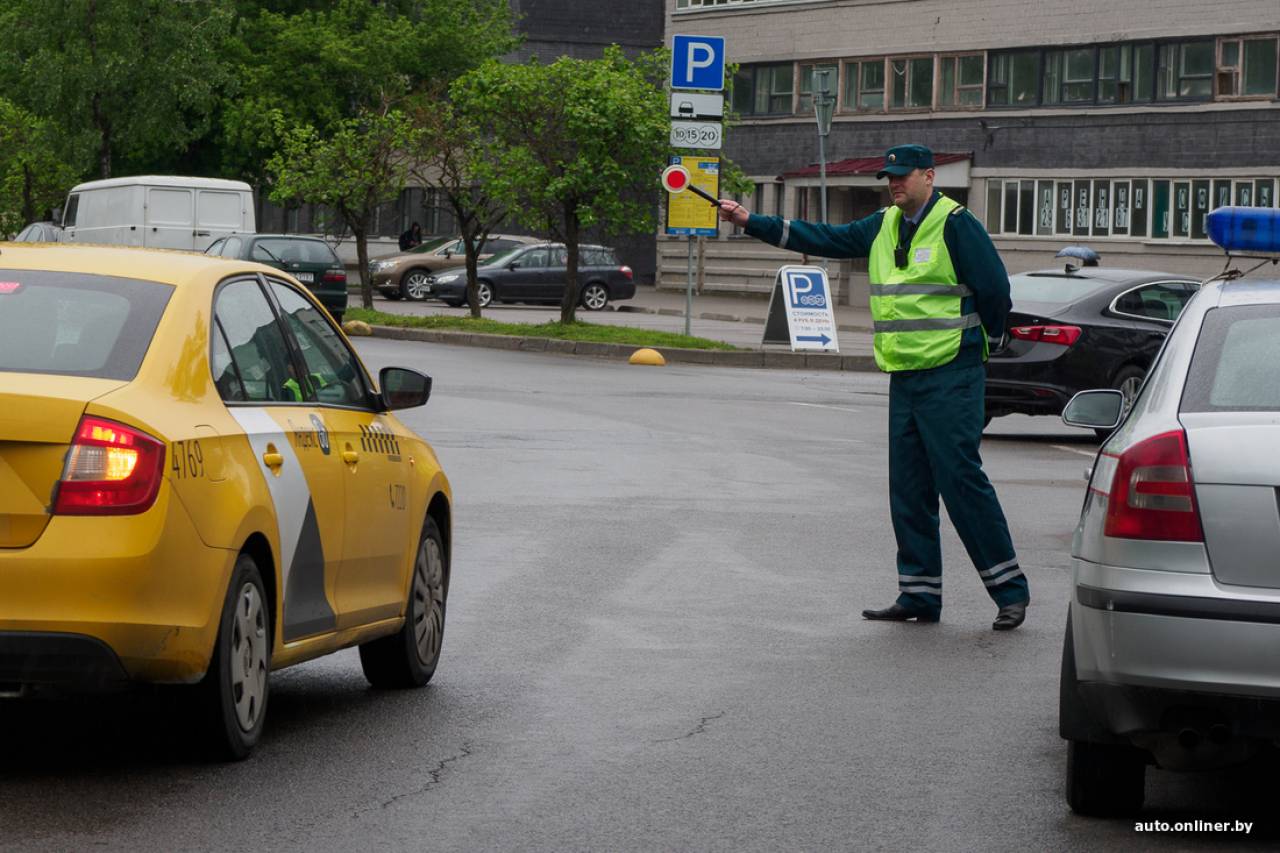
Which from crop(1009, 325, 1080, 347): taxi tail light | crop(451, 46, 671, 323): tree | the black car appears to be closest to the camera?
the black car

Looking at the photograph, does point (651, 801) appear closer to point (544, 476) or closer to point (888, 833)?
point (888, 833)

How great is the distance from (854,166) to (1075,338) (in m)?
39.3

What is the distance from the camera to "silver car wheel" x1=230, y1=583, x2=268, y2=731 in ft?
20.9

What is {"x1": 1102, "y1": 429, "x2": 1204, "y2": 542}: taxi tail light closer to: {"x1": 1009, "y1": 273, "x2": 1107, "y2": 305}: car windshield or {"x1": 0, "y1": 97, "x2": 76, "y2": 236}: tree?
{"x1": 1009, "y1": 273, "x2": 1107, "y2": 305}: car windshield

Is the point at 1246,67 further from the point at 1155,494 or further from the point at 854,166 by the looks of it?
the point at 1155,494

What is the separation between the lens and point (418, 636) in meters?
7.95

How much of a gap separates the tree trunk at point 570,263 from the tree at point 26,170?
2623 centimetres

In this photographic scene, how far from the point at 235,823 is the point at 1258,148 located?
48.0m

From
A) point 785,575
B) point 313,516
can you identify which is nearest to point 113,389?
point 313,516

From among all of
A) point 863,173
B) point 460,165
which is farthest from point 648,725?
point 863,173

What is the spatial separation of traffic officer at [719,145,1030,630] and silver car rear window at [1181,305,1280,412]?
336 centimetres

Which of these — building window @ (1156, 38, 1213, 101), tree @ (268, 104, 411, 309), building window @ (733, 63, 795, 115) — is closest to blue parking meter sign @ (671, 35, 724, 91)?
tree @ (268, 104, 411, 309)

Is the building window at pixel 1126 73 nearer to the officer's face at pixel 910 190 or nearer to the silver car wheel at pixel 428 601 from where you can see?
the officer's face at pixel 910 190

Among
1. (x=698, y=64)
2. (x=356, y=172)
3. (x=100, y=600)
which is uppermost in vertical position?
(x=698, y=64)
